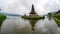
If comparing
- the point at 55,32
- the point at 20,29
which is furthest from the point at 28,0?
the point at 55,32

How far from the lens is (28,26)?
4.38 metres

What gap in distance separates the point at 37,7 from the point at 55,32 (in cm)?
107

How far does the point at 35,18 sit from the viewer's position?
4.86 m

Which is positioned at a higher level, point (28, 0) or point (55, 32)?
point (28, 0)

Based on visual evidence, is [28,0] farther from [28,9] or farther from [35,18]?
[35,18]

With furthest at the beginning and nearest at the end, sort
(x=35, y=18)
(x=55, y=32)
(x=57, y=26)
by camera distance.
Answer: (x=35, y=18) → (x=57, y=26) → (x=55, y=32)

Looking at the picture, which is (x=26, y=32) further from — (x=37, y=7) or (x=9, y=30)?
(x=37, y=7)

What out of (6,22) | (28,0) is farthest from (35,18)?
(6,22)

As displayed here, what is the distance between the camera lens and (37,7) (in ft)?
15.1

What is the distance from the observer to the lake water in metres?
4.08

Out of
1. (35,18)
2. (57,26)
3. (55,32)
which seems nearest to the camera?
(55,32)

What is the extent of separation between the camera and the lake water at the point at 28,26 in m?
4.08

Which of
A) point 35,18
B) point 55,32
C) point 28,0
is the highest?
point 28,0

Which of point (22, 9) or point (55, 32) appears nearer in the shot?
point (55, 32)
